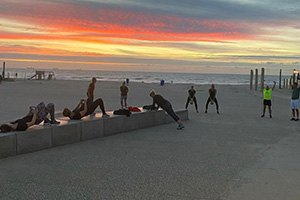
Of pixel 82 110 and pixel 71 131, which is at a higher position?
pixel 82 110

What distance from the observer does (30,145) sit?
24.5ft

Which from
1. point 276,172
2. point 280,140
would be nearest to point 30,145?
point 276,172

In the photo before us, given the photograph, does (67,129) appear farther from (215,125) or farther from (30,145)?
(215,125)

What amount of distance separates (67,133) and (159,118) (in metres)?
4.36

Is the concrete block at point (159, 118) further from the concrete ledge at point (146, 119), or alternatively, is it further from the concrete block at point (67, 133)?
the concrete block at point (67, 133)

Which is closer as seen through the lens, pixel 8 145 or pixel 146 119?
pixel 8 145

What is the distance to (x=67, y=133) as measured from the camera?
8.43 metres

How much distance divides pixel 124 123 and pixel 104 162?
3.60m

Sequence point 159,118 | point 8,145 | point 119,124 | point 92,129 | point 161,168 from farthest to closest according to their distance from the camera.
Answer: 1. point 159,118
2. point 119,124
3. point 92,129
4. point 8,145
5. point 161,168

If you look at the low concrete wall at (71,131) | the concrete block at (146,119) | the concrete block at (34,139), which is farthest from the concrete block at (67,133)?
the concrete block at (146,119)

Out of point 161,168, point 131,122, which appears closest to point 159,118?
point 131,122

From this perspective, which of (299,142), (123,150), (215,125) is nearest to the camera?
(123,150)

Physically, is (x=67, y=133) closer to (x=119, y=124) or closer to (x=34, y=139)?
(x=34, y=139)

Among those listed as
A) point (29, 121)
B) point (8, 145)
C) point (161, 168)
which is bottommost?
point (161, 168)
